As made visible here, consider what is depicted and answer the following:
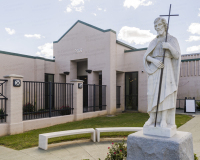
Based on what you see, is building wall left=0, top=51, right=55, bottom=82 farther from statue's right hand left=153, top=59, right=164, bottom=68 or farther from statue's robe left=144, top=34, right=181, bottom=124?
statue's right hand left=153, top=59, right=164, bottom=68

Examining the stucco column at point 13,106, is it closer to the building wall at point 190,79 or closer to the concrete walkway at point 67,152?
the concrete walkway at point 67,152

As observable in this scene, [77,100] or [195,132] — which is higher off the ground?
[77,100]

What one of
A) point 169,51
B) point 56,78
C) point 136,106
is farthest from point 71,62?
point 169,51

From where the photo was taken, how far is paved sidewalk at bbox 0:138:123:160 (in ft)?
15.3

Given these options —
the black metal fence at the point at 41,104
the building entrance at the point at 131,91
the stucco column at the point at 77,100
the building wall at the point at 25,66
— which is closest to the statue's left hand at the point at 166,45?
the black metal fence at the point at 41,104

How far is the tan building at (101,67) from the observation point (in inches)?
489

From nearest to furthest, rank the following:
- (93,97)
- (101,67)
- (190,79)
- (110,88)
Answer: (110,88), (101,67), (93,97), (190,79)

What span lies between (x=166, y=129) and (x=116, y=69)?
31.7 ft

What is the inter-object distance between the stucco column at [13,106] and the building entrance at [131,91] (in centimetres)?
844

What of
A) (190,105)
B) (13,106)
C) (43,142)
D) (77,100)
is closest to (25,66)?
(77,100)

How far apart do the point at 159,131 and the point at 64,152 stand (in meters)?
2.88

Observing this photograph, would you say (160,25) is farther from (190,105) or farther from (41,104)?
(190,105)

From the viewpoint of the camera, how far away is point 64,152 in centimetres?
506

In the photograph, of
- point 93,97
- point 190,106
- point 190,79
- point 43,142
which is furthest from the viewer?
point 190,79
